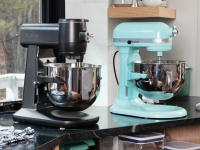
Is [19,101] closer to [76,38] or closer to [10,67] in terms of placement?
[10,67]

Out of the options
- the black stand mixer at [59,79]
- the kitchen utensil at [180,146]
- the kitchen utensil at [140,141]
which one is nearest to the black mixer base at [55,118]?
the black stand mixer at [59,79]

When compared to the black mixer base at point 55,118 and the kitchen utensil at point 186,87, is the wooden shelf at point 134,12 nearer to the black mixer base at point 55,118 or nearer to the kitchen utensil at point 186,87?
the kitchen utensil at point 186,87

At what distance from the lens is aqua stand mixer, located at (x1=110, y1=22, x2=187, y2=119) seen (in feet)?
5.23

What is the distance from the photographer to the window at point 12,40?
1860 millimetres

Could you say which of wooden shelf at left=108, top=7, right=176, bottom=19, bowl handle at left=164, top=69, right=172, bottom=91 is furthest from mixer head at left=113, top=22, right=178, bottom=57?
wooden shelf at left=108, top=7, right=176, bottom=19

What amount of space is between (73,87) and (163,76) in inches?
17.9

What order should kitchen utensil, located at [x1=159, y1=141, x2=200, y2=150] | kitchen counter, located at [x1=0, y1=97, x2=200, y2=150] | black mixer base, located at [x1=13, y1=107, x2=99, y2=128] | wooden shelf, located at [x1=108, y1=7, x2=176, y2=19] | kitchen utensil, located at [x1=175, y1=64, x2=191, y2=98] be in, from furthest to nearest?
kitchen utensil, located at [x1=175, y1=64, x2=191, y2=98], wooden shelf, located at [x1=108, y1=7, x2=176, y2=19], kitchen utensil, located at [x1=159, y1=141, x2=200, y2=150], black mixer base, located at [x1=13, y1=107, x2=99, y2=128], kitchen counter, located at [x1=0, y1=97, x2=200, y2=150]

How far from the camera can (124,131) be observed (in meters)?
1.46

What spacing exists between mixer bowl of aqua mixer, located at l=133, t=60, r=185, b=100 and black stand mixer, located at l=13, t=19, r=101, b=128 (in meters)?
0.26

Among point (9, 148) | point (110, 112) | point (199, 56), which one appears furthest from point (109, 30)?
point (9, 148)

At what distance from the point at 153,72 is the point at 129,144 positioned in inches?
14.3

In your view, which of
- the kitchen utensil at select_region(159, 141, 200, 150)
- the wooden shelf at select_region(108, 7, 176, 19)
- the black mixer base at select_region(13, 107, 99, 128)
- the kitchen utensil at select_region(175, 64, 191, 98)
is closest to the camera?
the black mixer base at select_region(13, 107, 99, 128)

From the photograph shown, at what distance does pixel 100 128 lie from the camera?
56.4 inches

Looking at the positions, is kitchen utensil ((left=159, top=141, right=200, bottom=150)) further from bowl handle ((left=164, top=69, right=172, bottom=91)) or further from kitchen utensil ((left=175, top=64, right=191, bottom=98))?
kitchen utensil ((left=175, top=64, right=191, bottom=98))
